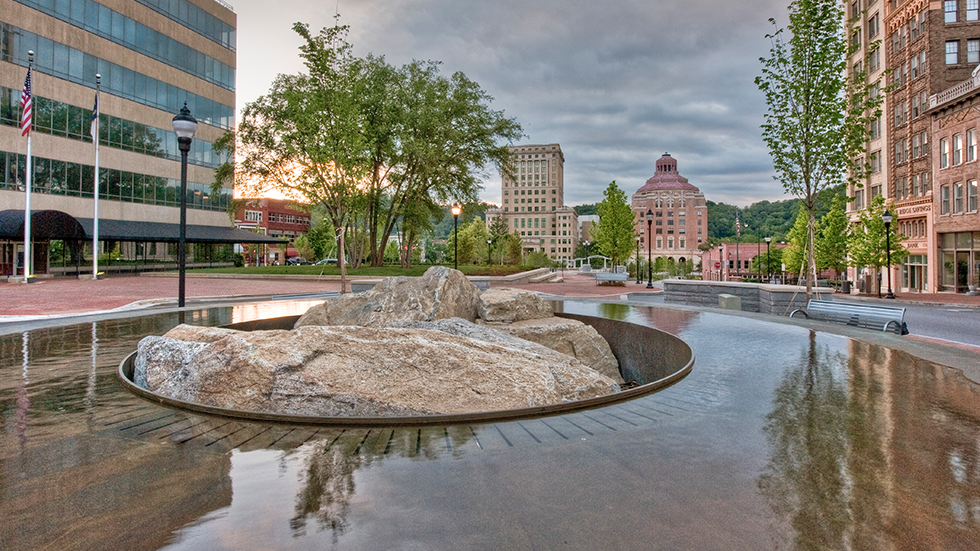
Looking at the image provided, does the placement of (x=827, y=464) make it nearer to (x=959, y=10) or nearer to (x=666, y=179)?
(x=959, y=10)

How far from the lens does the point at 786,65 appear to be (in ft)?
45.2

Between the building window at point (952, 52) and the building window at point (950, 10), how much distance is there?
4.81 ft

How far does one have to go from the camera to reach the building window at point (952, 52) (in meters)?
34.1

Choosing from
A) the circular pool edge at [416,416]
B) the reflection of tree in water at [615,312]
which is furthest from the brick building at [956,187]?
the circular pool edge at [416,416]

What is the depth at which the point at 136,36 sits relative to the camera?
40.8 m

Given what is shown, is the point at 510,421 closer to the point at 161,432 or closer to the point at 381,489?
the point at 381,489

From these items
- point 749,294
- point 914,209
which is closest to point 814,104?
point 749,294

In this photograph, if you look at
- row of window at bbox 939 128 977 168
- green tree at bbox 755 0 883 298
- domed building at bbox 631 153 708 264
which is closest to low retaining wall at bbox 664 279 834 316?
green tree at bbox 755 0 883 298

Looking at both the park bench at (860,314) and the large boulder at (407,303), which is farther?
the park bench at (860,314)

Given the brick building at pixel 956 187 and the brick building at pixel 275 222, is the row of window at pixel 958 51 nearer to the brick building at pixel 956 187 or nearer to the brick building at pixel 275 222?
the brick building at pixel 956 187

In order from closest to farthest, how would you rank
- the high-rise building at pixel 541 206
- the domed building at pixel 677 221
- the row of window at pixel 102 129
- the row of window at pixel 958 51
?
the row of window at pixel 102 129
the row of window at pixel 958 51
the domed building at pixel 677 221
the high-rise building at pixel 541 206

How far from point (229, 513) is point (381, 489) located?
0.82 meters

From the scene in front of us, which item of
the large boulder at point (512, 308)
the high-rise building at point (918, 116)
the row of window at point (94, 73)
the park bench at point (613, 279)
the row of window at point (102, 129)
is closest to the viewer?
the large boulder at point (512, 308)

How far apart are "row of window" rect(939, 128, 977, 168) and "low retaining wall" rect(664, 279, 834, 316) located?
24314mm
